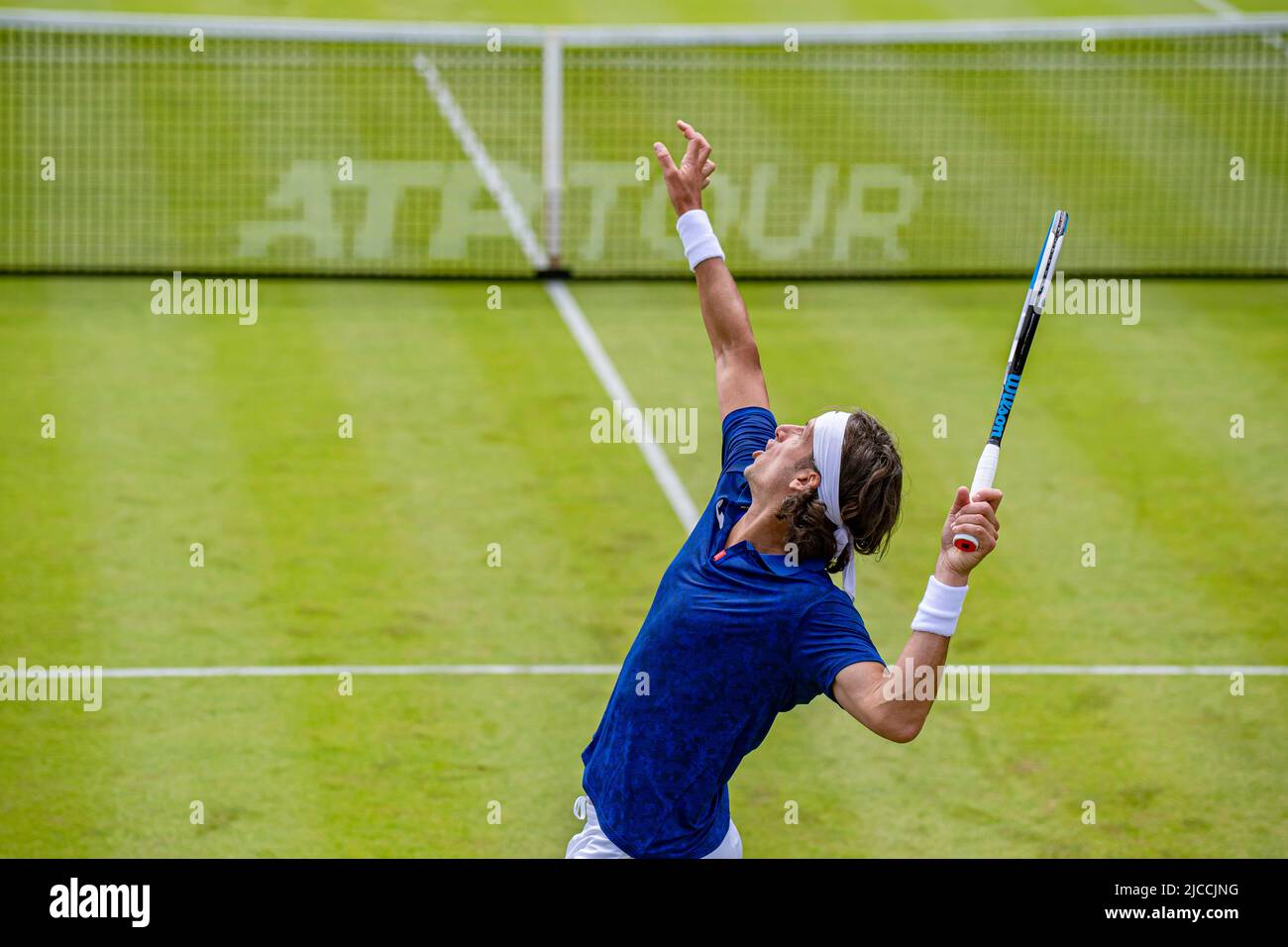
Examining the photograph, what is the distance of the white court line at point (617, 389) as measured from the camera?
1225 centimetres

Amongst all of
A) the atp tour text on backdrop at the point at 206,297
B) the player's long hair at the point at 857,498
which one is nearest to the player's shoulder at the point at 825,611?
the player's long hair at the point at 857,498

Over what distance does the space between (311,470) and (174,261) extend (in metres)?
5.04

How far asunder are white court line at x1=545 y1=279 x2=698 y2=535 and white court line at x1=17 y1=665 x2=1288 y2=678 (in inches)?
82.5

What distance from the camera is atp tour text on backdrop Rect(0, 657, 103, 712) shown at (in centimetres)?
955

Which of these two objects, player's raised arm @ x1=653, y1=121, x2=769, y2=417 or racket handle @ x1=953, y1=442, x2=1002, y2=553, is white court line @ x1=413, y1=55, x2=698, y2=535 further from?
racket handle @ x1=953, y1=442, x2=1002, y2=553

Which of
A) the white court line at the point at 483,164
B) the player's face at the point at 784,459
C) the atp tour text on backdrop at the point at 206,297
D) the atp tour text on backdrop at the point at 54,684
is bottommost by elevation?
the atp tour text on backdrop at the point at 54,684

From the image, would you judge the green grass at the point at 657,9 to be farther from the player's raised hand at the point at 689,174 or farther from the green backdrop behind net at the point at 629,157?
the player's raised hand at the point at 689,174

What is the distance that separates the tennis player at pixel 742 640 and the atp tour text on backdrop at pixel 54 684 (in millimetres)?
5001

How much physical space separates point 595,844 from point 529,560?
20.0 feet

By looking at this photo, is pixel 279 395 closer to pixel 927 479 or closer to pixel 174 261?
pixel 174 261

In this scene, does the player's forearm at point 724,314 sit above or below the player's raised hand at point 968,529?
above

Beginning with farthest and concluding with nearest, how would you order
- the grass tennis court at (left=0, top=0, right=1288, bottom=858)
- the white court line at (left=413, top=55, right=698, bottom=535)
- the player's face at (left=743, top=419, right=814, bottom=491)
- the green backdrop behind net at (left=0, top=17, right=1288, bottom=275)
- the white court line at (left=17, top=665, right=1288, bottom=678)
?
the green backdrop behind net at (left=0, top=17, right=1288, bottom=275) → the white court line at (left=413, top=55, right=698, bottom=535) → the white court line at (left=17, top=665, right=1288, bottom=678) → the grass tennis court at (left=0, top=0, right=1288, bottom=858) → the player's face at (left=743, top=419, right=814, bottom=491)

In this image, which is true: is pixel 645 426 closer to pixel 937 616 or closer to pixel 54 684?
pixel 54 684

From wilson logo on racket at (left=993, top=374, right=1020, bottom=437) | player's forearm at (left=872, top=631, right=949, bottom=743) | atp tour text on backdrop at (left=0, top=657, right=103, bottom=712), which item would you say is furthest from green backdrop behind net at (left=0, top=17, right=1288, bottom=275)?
player's forearm at (left=872, top=631, right=949, bottom=743)
